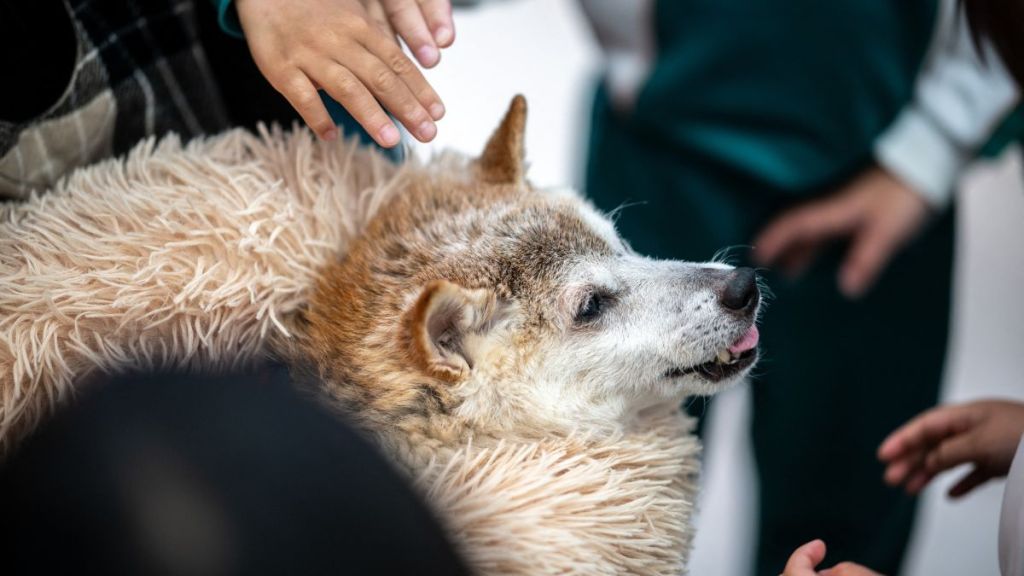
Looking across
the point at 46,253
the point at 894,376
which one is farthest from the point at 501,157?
the point at 894,376

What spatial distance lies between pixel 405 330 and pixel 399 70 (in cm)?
20

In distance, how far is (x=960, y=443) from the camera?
80 cm

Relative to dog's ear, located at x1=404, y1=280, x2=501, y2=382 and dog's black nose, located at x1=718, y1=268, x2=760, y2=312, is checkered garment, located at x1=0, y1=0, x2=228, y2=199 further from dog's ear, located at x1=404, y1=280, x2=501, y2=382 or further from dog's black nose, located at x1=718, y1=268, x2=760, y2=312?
dog's black nose, located at x1=718, y1=268, x2=760, y2=312

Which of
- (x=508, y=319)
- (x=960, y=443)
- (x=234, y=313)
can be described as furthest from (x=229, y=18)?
(x=960, y=443)

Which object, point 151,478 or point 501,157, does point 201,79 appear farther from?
point 151,478

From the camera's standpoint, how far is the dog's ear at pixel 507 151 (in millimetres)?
799

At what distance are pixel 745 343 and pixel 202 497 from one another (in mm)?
541

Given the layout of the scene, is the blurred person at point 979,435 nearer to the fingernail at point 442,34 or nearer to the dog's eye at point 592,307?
the dog's eye at point 592,307

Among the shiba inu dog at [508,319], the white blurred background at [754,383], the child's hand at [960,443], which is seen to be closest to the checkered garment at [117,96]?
the shiba inu dog at [508,319]

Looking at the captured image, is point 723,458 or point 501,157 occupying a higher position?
point 501,157

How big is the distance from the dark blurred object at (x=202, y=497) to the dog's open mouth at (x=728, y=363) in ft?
1.25

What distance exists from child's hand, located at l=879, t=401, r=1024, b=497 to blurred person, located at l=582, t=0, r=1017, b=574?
0.40 metres

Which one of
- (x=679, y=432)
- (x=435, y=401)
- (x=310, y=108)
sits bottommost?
(x=679, y=432)

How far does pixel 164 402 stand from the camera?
0.46 metres
